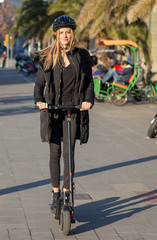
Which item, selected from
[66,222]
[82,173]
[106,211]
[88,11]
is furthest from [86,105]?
[88,11]

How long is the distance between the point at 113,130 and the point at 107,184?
17.3 feet

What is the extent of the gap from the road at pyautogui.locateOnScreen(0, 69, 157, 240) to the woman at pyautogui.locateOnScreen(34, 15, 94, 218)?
509mm

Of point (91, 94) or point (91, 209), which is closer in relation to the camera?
point (91, 94)

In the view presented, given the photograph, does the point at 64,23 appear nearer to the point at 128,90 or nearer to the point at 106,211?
the point at 106,211

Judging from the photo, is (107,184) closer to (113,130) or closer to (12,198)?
(12,198)

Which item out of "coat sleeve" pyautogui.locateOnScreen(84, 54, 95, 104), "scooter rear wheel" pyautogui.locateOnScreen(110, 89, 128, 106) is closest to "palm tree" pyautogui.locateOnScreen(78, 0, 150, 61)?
"scooter rear wheel" pyautogui.locateOnScreen(110, 89, 128, 106)

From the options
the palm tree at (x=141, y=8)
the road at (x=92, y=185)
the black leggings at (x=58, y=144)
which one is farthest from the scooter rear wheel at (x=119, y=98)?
the black leggings at (x=58, y=144)

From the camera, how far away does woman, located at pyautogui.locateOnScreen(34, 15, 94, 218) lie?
16.6 ft

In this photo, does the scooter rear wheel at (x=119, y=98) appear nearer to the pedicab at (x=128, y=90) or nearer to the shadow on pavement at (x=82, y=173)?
the pedicab at (x=128, y=90)

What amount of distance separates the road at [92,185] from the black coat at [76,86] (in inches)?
32.0

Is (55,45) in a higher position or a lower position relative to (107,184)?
higher

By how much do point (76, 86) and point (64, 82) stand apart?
113 mm

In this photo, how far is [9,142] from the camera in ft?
33.2

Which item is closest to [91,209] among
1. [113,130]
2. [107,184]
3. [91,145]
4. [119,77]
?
[107,184]
